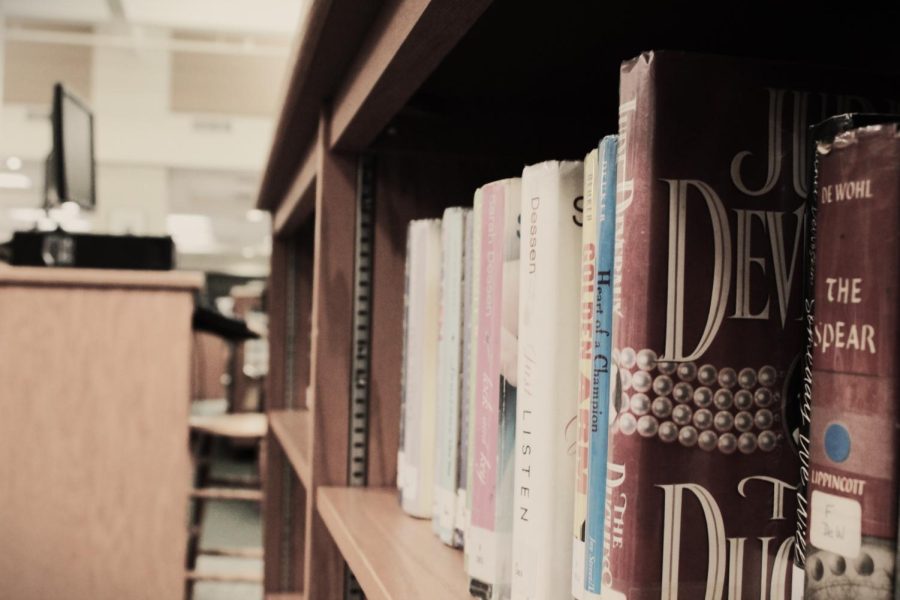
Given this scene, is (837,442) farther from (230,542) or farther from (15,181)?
(15,181)

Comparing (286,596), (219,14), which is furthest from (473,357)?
(219,14)

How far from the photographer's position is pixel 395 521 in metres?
0.75

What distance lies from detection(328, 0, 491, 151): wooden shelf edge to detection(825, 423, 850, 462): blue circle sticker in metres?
0.32

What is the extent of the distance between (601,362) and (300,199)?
3.27ft

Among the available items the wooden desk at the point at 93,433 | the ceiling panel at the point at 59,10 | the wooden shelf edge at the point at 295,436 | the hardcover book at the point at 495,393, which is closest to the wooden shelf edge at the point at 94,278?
the wooden desk at the point at 93,433

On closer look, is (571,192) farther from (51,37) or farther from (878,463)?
(51,37)

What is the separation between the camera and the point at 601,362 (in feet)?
1.27

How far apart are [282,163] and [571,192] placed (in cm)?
96

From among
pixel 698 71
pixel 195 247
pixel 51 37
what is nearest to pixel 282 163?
pixel 698 71

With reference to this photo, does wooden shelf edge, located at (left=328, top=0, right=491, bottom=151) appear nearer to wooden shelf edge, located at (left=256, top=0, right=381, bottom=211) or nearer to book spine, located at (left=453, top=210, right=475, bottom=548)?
wooden shelf edge, located at (left=256, top=0, right=381, bottom=211)

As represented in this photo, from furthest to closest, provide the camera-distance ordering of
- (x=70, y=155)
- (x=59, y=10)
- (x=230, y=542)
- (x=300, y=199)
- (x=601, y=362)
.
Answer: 1. (x=59, y=10)
2. (x=230, y=542)
3. (x=70, y=155)
4. (x=300, y=199)
5. (x=601, y=362)

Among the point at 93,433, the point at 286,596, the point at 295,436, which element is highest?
the point at 295,436

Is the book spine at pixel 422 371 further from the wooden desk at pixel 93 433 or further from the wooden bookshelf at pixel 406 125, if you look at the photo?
the wooden desk at pixel 93 433

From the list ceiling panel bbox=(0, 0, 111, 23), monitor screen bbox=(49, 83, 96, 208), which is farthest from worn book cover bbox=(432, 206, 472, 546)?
ceiling panel bbox=(0, 0, 111, 23)
